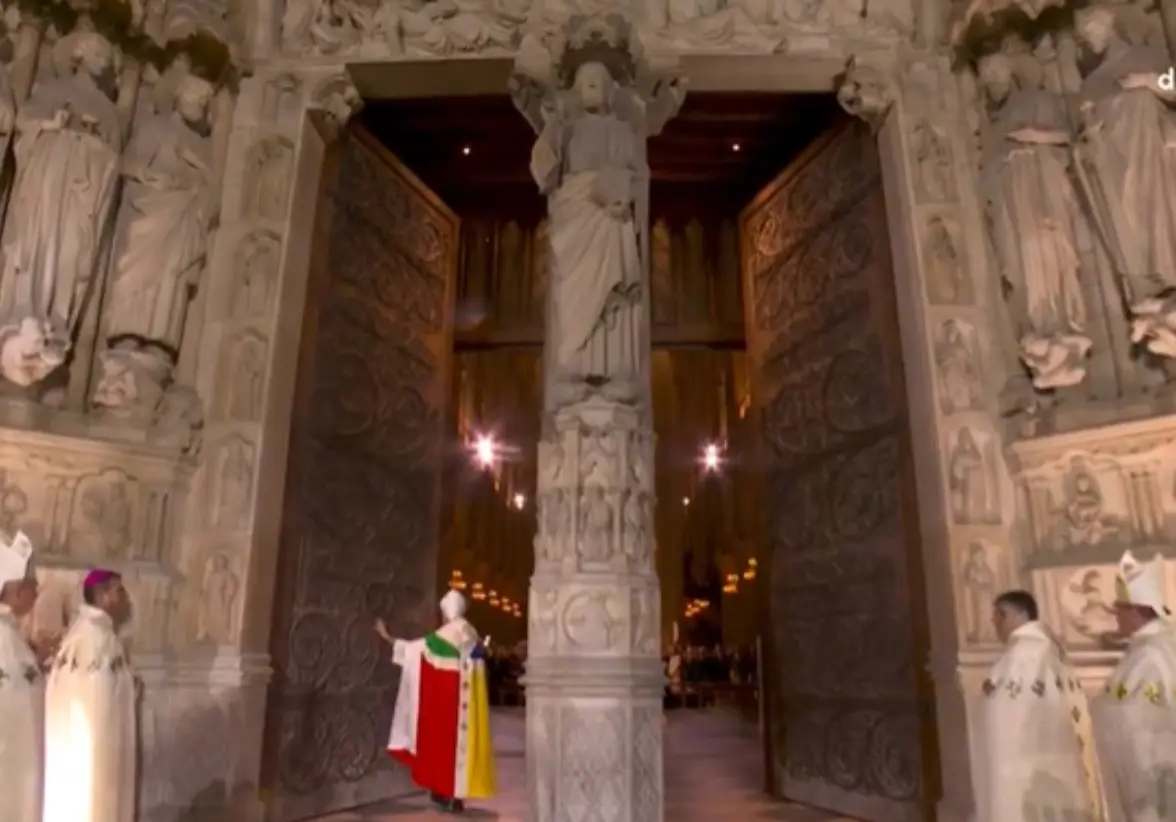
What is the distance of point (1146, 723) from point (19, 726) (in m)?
4.20

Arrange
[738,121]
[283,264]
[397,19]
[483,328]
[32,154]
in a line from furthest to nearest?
[483,328] < [738,121] < [397,19] < [283,264] < [32,154]

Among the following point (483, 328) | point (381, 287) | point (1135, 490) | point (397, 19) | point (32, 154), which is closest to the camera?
point (1135, 490)

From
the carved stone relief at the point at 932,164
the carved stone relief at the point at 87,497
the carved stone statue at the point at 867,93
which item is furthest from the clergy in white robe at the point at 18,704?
the carved stone statue at the point at 867,93

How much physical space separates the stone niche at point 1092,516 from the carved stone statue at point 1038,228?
42 centimetres

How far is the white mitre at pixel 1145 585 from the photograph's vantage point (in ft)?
12.4

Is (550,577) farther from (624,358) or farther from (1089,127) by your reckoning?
(1089,127)

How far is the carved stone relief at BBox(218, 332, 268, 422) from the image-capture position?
5.75m

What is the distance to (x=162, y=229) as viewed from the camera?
5.68 m

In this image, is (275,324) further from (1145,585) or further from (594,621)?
(1145,585)

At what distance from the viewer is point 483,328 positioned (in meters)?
9.37

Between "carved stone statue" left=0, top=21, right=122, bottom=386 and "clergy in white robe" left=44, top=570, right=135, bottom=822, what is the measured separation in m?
1.56

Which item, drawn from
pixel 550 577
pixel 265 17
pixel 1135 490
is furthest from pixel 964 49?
pixel 265 17

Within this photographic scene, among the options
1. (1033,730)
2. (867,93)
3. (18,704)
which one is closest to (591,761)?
(1033,730)

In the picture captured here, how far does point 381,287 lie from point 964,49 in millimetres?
4400
